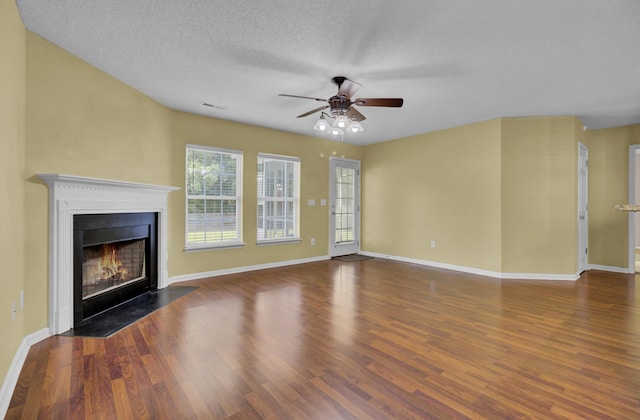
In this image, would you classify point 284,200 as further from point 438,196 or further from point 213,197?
point 438,196

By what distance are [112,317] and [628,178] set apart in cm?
763

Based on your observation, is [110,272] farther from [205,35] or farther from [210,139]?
[205,35]

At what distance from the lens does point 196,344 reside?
8.06 ft

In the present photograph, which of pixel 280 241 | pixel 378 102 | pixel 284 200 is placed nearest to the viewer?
pixel 378 102

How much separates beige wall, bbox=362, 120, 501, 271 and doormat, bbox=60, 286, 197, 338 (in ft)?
13.2

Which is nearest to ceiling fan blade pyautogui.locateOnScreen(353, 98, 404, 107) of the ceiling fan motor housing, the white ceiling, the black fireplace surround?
the ceiling fan motor housing

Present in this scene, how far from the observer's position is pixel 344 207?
21.8 ft

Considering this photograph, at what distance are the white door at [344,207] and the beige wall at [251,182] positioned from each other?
163 mm

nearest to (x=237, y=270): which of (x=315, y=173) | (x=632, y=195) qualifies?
(x=315, y=173)

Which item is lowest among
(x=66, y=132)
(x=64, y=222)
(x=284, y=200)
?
(x=64, y=222)

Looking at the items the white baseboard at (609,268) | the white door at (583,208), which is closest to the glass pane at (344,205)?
the white door at (583,208)

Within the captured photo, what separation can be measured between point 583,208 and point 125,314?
672cm

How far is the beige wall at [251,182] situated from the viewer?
4.38 metres

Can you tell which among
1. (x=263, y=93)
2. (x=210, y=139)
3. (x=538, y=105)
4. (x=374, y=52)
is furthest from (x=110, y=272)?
(x=538, y=105)
